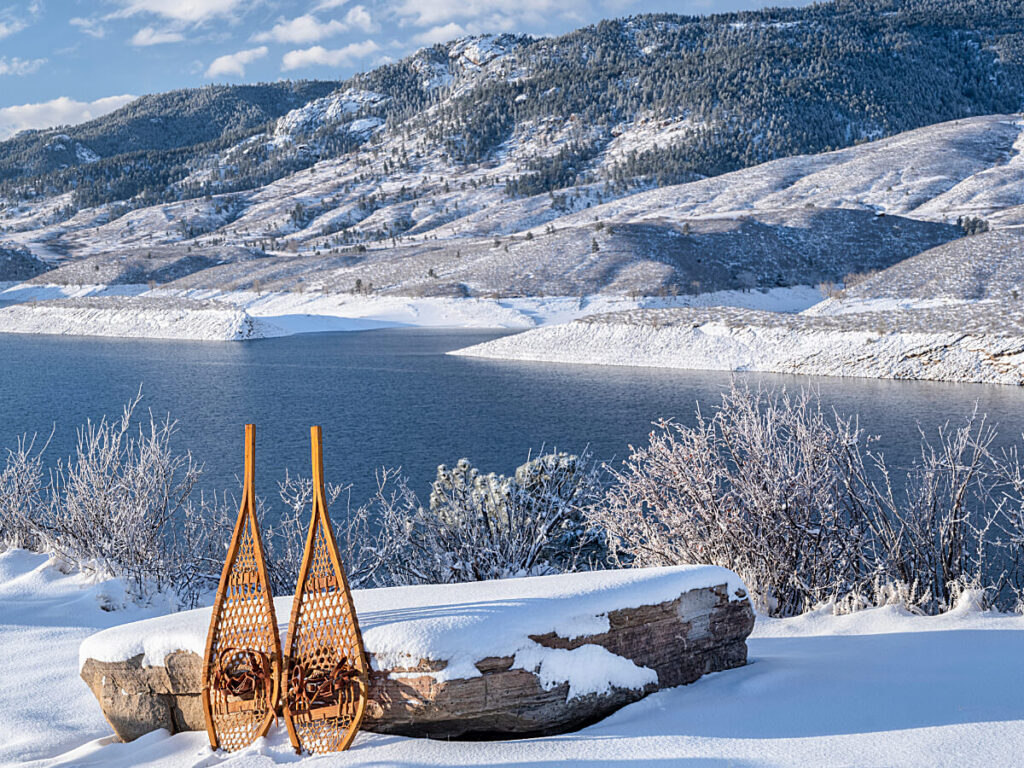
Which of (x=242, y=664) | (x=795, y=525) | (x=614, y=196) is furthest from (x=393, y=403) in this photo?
(x=614, y=196)

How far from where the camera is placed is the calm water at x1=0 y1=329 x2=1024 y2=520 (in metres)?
20.0

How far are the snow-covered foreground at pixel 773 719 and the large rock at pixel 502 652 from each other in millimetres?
145

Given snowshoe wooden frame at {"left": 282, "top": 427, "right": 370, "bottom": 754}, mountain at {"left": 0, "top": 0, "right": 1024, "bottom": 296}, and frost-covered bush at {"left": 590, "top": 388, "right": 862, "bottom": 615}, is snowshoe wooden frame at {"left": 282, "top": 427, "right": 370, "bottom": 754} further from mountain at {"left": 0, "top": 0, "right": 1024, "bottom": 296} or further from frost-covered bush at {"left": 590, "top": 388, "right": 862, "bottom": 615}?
mountain at {"left": 0, "top": 0, "right": 1024, "bottom": 296}

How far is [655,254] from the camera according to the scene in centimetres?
7362

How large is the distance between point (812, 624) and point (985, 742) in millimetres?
3180

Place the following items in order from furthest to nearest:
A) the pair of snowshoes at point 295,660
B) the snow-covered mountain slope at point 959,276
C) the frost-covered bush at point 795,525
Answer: the snow-covered mountain slope at point 959,276, the frost-covered bush at point 795,525, the pair of snowshoes at point 295,660

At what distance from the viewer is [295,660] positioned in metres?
5.24

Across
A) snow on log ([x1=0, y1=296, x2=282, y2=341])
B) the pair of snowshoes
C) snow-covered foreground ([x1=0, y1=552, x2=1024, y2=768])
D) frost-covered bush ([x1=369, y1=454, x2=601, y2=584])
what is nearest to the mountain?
snow on log ([x1=0, y1=296, x2=282, y2=341])

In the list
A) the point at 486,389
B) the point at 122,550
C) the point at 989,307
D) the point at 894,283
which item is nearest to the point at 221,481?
the point at 122,550

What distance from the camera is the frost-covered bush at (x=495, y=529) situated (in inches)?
421

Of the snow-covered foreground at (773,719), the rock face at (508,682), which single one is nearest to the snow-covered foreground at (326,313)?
the snow-covered foreground at (773,719)

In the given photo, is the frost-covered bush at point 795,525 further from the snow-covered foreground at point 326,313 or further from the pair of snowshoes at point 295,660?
the snow-covered foreground at point 326,313

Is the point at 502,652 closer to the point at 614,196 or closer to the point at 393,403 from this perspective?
the point at 393,403

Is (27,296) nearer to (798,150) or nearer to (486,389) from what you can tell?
(486,389)
